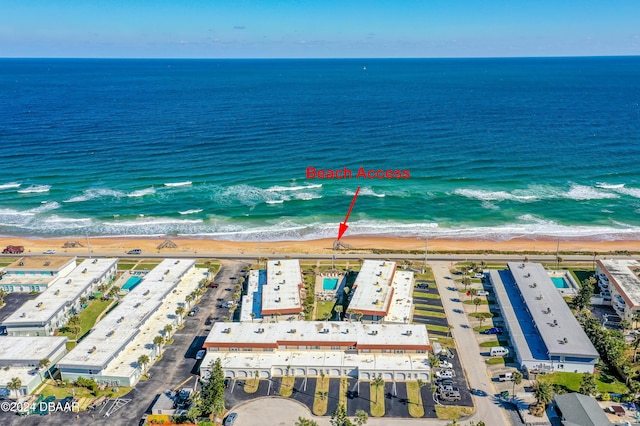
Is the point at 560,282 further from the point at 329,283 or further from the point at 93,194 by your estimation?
the point at 93,194

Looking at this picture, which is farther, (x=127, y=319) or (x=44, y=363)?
(x=127, y=319)

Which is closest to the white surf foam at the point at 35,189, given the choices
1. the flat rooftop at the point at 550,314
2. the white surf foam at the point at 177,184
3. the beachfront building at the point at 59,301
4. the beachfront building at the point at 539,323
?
the white surf foam at the point at 177,184

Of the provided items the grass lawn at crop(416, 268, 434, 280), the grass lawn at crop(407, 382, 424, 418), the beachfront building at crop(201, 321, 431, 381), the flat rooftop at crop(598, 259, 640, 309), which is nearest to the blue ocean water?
the grass lawn at crop(416, 268, 434, 280)

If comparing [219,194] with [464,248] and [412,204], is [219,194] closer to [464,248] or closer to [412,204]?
[412,204]

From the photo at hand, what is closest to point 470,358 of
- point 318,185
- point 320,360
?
point 320,360

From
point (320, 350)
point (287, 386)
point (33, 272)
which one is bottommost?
point (287, 386)

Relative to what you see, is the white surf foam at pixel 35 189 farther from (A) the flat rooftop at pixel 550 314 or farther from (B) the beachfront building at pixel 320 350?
(A) the flat rooftop at pixel 550 314

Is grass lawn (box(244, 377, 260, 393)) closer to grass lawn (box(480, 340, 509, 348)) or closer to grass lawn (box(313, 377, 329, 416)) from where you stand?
grass lawn (box(313, 377, 329, 416))
